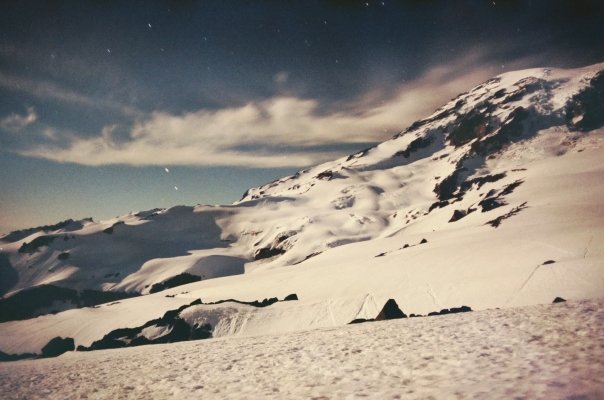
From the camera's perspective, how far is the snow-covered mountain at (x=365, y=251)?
105 feet

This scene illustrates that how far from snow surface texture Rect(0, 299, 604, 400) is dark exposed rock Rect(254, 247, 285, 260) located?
423ft

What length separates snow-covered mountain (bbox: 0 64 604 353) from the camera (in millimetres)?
31969

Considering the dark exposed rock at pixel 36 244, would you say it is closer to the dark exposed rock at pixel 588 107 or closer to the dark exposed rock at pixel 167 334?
the dark exposed rock at pixel 167 334

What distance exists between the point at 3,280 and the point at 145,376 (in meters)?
222

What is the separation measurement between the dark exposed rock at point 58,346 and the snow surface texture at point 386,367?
5018 cm

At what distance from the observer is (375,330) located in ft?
44.3

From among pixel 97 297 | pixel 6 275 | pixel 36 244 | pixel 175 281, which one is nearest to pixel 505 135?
pixel 175 281

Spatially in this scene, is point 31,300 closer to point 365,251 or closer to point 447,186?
point 365,251

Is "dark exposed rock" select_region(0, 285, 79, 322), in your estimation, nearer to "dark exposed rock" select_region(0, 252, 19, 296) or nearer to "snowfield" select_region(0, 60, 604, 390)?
"snowfield" select_region(0, 60, 604, 390)

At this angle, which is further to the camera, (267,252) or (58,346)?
(267,252)

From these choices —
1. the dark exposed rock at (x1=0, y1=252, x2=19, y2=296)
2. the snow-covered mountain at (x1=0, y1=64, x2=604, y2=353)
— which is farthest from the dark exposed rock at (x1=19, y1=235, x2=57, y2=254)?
the dark exposed rock at (x1=0, y1=252, x2=19, y2=296)

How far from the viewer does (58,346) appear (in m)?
54.7

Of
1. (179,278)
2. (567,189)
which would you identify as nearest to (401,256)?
(567,189)

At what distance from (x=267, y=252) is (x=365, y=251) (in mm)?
80887
